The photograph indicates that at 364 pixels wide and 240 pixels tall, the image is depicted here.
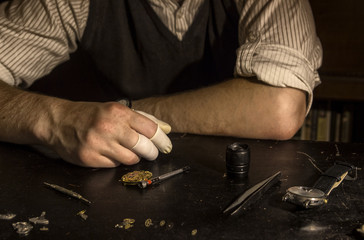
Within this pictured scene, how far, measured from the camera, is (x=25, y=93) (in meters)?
1.24

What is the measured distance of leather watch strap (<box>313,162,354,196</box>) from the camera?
861 millimetres

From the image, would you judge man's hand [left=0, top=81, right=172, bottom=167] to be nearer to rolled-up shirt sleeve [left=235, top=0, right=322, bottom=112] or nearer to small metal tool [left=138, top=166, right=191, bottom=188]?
small metal tool [left=138, top=166, right=191, bottom=188]

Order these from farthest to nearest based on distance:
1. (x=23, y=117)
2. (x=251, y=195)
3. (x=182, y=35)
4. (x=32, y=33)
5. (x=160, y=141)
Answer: (x=182, y=35) < (x=32, y=33) < (x=23, y=117) < (x=160, y=141) < (x=251, y=195)

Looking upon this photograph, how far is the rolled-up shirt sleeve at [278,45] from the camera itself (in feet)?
4.12

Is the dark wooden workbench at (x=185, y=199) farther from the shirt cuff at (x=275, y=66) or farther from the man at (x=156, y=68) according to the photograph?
the shirt cuff at (x=275, y=66)

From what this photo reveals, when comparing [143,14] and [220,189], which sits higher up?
[143,14]

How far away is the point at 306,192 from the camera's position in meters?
0.82

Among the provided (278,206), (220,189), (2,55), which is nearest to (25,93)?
(2,55)

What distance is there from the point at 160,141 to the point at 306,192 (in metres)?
0.37

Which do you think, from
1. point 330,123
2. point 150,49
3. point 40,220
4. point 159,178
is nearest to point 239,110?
point 159,178

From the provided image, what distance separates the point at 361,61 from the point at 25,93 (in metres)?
1.80

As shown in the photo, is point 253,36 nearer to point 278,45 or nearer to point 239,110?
point 278,45

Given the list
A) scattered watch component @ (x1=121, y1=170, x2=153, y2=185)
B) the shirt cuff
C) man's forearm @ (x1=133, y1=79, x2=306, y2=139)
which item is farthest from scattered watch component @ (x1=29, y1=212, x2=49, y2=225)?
the shirt cuff

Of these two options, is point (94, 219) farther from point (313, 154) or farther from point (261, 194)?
point (313, 154)
